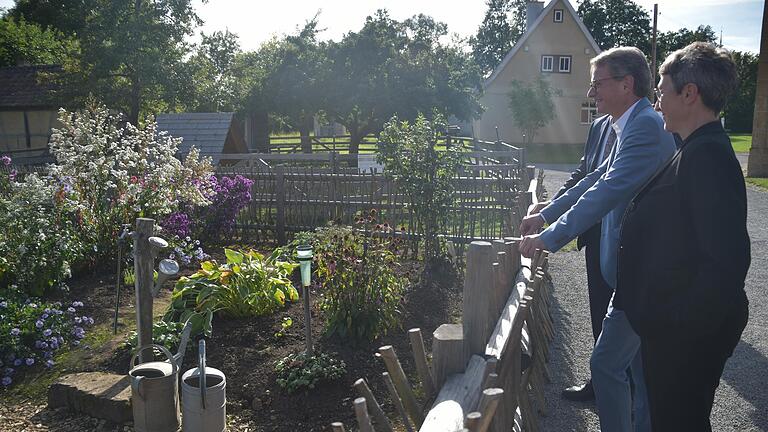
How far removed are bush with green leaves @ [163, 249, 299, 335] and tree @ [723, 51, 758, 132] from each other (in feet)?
170

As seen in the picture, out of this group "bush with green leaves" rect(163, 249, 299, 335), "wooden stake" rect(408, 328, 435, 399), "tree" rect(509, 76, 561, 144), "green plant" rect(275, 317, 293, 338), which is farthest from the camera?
"tree" rect(509, 76, 561, 144)

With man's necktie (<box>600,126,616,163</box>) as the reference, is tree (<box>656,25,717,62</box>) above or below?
above

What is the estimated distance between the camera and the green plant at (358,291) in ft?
17.2

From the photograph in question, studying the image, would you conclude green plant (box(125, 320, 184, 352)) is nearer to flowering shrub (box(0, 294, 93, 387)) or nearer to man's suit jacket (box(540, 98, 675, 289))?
flowering shrub (box(0, 294, 93, 387))

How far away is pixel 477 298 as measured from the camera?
109 inches

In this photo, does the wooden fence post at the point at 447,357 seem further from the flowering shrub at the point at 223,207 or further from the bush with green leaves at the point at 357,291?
the flowering shrub at the point at 223,207

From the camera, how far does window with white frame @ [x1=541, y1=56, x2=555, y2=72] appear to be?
36.6 m

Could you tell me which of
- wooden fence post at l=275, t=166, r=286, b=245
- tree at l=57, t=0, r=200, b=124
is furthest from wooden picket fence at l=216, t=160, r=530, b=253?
tree at l=57, t=0, r=200, b=124

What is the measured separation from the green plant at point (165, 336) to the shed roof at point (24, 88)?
21984 millimetres

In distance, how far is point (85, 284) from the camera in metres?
7.33

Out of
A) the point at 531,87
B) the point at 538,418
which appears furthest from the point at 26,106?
the point at 538,418

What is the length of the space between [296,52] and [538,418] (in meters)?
21.0

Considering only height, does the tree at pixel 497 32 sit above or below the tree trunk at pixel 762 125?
above

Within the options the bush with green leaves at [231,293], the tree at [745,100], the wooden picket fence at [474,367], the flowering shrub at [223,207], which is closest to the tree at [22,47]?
the flowering shrub at [223,207]
